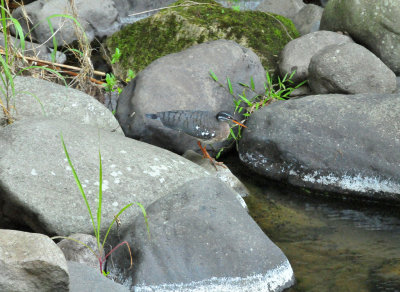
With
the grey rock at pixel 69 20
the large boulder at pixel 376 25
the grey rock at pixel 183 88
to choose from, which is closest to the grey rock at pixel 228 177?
the grey rock at pixel 183 88

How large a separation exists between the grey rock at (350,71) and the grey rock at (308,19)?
77.0 inches

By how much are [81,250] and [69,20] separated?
180 inches

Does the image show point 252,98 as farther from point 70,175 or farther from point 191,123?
point 70,175

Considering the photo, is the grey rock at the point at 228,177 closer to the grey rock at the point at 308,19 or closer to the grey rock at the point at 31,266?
the grey rock at the point at 31,266

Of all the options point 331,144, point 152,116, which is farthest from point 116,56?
point 331,144

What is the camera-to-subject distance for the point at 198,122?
5.70m

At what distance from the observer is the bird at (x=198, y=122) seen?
5.69m

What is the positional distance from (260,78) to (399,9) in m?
2.05

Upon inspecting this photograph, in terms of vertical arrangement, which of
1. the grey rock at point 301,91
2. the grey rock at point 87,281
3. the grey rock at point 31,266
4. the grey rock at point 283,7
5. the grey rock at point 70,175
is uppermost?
the grey rock at point 31,266

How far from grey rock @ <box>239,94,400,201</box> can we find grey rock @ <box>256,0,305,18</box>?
385 cm

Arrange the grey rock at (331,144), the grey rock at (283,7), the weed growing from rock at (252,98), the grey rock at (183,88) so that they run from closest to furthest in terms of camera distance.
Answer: the grey rock at (331,144)
the grey rock at (183,88)
the weed growing from rock at (252,98)
the grey rock at (283,7)

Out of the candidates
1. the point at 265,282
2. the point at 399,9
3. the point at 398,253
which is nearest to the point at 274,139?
the point at 398,253

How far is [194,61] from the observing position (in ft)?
21.2

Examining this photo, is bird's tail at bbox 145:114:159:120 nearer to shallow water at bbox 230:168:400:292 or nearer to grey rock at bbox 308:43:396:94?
shallow water at bbox 230:168:400:292
